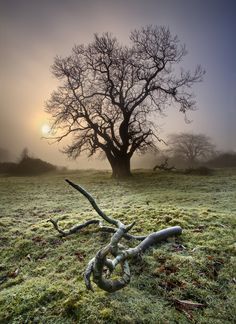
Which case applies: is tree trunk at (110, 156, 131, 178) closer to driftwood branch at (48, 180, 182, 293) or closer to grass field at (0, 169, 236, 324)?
grass field at (0, 169, 236, 324)

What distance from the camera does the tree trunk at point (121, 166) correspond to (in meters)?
28.1

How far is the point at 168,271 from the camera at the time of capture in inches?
198

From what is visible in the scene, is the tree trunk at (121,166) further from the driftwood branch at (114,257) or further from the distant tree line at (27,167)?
the driftwood branch at (114,257)

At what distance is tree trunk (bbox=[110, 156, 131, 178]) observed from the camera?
2809 centimetres

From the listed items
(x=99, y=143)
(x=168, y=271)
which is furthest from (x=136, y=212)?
(x=99, y=143)

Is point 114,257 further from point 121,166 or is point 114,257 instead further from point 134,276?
point 121,166

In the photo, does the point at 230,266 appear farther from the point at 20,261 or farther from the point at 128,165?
the point at 128,165

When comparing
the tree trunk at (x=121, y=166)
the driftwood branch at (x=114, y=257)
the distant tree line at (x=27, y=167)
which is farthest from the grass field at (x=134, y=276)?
the distant tree line at (x=27, y=167)

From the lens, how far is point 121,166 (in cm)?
2823

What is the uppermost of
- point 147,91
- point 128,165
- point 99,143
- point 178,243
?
point 147,91

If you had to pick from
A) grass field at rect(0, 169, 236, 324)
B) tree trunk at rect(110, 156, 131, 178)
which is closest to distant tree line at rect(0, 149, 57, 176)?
Result: tree trunk at rect(110, 156, 131, 178)

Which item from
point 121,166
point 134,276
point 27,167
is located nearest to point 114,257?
point 134,276

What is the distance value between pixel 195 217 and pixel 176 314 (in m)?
4.15

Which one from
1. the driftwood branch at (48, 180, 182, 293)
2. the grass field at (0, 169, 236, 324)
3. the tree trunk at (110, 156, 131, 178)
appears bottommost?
the grass field at (0, 169, 236, 324)
